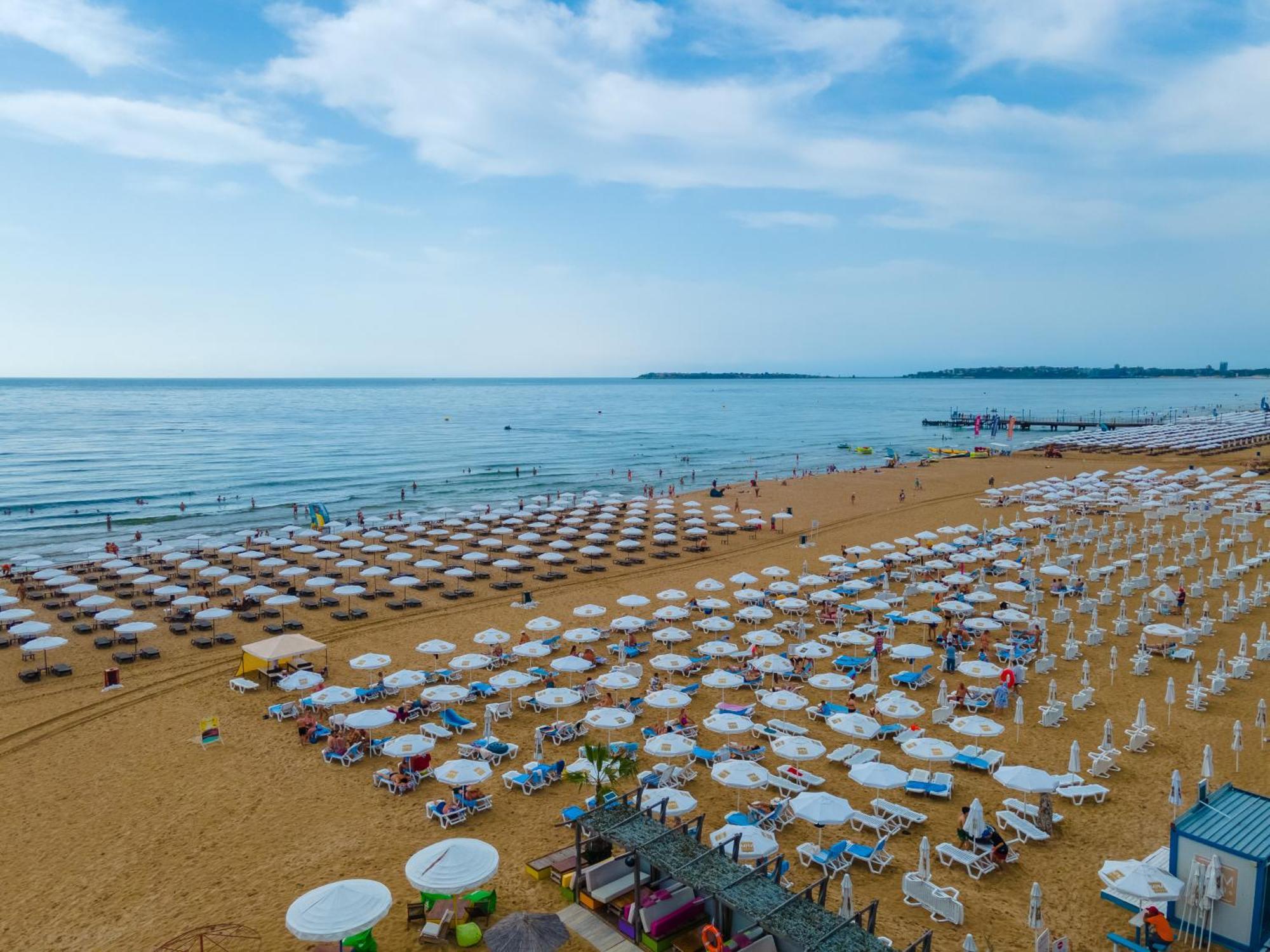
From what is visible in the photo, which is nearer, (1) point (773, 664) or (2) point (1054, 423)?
(1) point (773, 664)

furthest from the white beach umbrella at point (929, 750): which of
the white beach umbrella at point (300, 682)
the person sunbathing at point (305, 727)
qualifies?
the white beach umbrella at point (300, 682)

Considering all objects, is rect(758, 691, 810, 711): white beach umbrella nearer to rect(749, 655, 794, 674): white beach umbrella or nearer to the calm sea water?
rect(749, 655, 794, 674): white beach umbrella

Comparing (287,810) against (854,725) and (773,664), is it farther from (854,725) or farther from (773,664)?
(773,664)

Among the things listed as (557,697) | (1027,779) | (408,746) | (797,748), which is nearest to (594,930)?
(797,748)

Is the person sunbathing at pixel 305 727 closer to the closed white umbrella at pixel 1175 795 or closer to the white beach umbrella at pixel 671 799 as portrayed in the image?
the white beach umbrella at pixel 671 799

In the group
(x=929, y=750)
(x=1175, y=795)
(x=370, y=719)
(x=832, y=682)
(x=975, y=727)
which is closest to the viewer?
(x=1175, y=795)

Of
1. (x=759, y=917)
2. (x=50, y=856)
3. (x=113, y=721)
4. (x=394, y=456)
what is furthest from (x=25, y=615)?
(x=394, y=456)

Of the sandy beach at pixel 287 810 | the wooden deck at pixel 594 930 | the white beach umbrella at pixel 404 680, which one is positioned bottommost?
the sandy beach at pixel 287 810
